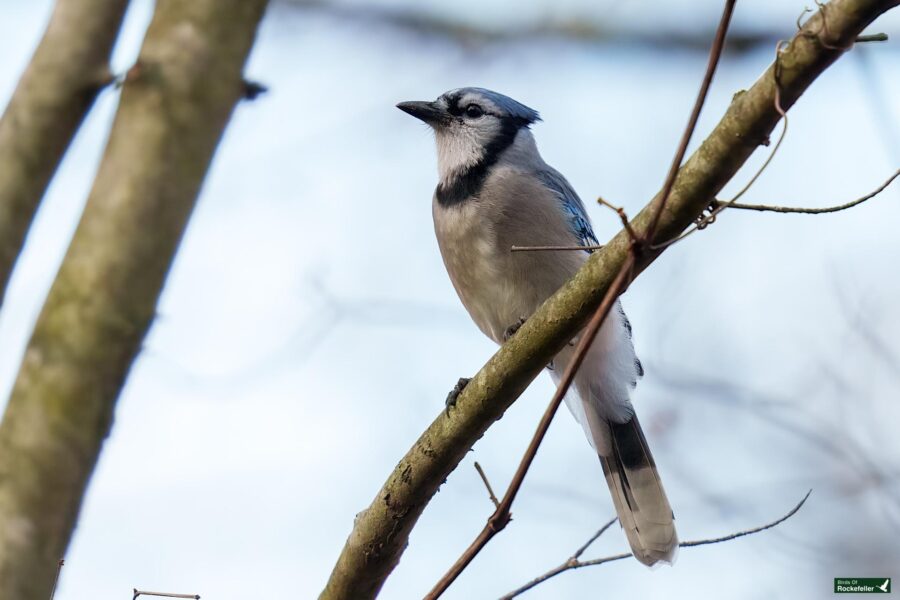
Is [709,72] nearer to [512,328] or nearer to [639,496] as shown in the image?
[512,328]

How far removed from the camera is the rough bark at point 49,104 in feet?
5.87

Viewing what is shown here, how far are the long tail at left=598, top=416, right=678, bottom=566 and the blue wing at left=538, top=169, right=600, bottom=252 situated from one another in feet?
2.35

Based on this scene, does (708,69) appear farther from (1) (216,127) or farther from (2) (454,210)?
(2) (454,210)

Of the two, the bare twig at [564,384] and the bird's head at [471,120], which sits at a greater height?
the bird's head at [471,120]

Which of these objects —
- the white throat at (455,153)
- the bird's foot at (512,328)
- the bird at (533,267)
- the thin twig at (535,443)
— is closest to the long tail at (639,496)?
the bird at (533,267)

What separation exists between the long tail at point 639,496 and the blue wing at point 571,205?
72 centimetres

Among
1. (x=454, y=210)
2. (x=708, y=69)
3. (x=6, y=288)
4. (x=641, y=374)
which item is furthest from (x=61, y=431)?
(x=641, y=374)

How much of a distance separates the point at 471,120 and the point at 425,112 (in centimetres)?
20

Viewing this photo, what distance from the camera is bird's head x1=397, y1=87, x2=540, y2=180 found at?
13.0 ft

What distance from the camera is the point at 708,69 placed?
1.52m

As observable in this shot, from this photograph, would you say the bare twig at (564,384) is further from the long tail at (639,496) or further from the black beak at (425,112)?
the black beak at (425,112)

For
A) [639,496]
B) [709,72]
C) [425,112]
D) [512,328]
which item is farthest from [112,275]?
[425,112]

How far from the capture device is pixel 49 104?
1.85m

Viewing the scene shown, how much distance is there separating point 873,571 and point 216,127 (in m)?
3.78
